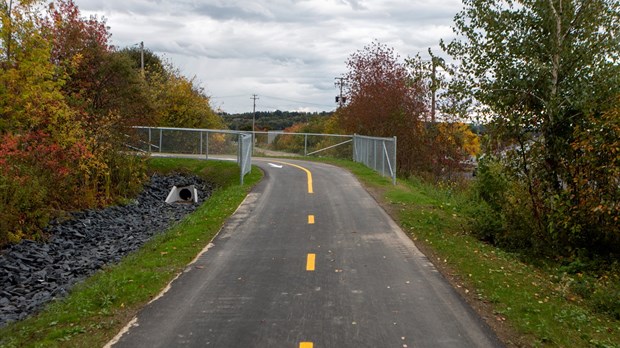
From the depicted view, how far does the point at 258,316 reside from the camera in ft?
21.6

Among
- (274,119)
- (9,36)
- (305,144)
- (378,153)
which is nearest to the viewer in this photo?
(9,36)

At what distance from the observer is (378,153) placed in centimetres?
2441

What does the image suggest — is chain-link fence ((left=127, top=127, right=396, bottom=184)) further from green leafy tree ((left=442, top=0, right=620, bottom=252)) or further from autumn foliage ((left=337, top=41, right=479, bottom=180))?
green leafy tree ((left=442, top=0, right=620, bottom=252))

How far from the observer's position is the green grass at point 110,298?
5949 mm

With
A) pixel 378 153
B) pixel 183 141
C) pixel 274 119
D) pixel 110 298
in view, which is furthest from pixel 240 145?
pixel 274 119

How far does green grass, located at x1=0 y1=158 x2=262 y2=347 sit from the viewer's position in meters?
5.95

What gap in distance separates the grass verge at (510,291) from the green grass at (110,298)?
15.0 feet

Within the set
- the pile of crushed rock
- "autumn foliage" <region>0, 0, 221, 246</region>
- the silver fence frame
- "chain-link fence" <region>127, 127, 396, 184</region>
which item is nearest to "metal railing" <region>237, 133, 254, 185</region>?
"chain-link fence" <region>127, 127, 396, 184</region>

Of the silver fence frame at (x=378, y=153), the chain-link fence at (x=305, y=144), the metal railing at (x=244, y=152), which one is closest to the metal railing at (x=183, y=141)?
the metal railing at (x=244, y=152)

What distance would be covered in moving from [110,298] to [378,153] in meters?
18.4

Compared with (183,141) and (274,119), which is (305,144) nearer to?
(183,141)

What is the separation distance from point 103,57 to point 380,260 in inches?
781

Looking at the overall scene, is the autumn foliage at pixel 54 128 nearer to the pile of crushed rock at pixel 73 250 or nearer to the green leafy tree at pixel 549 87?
the pile of crushed rock at pixel 73 250

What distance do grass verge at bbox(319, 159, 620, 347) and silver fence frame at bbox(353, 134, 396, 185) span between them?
765 centimetres
